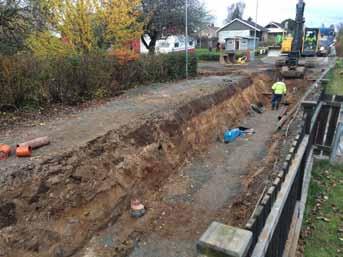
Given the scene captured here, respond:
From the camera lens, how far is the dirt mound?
4.27 m

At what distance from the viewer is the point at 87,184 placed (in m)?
5.29

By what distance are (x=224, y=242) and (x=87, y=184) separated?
411 cm

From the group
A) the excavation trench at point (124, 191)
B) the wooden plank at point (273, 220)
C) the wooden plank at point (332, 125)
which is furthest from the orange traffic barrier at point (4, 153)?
the wooden plank at point (332, 125)

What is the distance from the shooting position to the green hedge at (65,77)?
7.85 metres

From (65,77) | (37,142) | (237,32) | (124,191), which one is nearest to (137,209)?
(124,191)

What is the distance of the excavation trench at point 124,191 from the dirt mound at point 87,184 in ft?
0.05

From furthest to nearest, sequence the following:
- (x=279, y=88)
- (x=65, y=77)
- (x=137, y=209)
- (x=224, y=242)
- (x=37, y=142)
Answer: (x=279, y=88)
(x=65, y=77)
(x=137, y=209)
(x=37, y=142)
(x=224, y=242)

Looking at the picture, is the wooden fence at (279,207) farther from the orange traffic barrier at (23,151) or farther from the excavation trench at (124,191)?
the orange traffic barrier at (23,151)

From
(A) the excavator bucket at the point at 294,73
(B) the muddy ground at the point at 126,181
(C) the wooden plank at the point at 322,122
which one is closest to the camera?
(B) the muddy ground at the point at 126,181

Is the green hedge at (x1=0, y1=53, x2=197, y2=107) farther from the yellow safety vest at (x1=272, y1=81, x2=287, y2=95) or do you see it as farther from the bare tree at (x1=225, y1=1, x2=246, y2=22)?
the bare tree at (x1=225, y1=1, x2=246, y2=22)

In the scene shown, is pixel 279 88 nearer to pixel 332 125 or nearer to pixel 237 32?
pixel 332 125

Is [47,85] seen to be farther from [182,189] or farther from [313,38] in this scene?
[313,38]

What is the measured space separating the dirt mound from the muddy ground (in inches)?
0.6

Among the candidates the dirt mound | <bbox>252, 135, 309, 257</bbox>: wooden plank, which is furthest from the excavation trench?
<bbox>252, 135, 309, 257</bbox>: wooden plank
